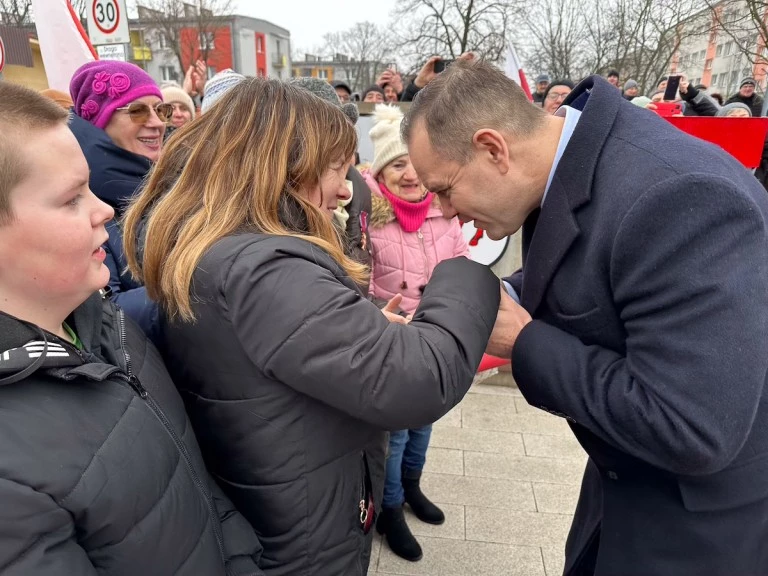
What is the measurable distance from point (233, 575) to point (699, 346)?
1146mm

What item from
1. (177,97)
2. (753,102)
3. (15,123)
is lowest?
(753,102)

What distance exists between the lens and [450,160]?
1.58 metres

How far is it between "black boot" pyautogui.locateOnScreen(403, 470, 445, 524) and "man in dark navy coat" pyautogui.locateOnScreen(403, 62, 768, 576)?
55.6 inches

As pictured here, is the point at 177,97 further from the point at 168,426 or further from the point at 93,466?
the point at 93,466

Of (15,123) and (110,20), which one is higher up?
(110,20)

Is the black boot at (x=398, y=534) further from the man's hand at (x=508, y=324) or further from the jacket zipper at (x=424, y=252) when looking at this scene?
the man's hand at (x=508, y=324)

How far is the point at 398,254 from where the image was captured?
3.14m

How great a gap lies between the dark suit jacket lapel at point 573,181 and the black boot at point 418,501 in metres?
2.07

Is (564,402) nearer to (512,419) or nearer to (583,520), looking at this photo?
(583,520)

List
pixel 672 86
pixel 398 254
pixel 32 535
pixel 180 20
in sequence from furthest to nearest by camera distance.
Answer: pixel 180 20, pixel 672 86, pixel 398 254, pixel 32 535

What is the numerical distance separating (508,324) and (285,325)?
0.63 metres

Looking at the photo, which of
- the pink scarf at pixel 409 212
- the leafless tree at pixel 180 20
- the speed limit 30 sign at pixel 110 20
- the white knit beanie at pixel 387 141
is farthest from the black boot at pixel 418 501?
the leafless tree at pixel 180 20

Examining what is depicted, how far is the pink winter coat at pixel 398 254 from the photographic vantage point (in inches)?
124

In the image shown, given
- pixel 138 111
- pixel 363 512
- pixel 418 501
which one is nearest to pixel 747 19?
pixel 418 501
